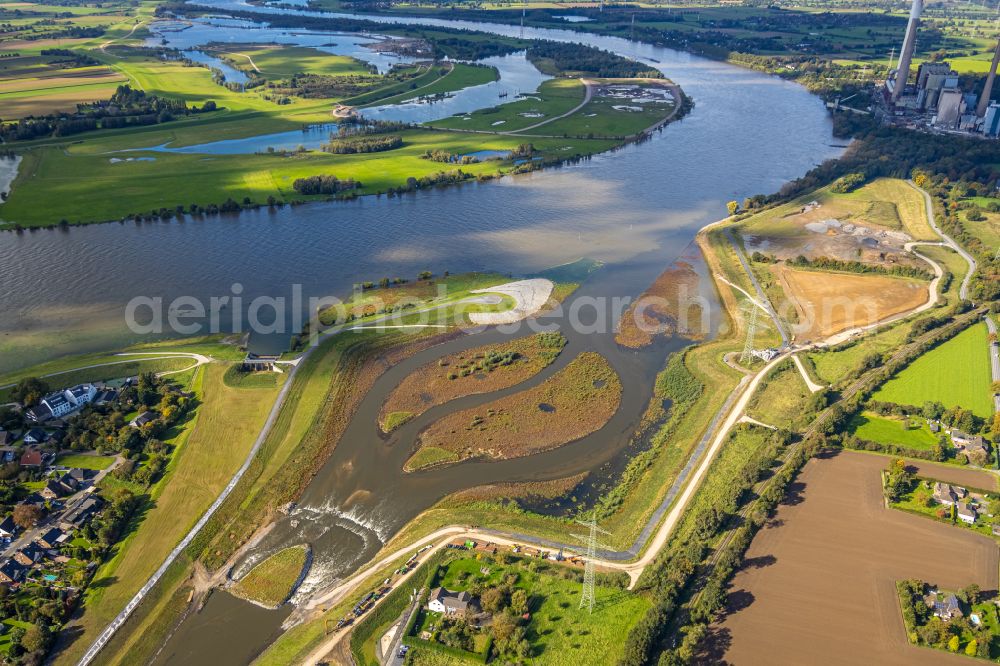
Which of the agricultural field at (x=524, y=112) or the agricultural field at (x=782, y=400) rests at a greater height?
the agricultural field at (x=524, y=112)

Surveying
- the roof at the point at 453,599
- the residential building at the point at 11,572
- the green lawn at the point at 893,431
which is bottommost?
the residential building at the point at 11,572

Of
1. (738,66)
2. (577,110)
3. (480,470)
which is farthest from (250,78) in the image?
(480,470)

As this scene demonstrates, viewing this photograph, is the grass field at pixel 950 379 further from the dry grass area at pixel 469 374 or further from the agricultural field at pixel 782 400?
the dry grass area at pixel 469 374

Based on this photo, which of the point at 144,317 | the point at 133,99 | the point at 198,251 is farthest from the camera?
the point at 133,99

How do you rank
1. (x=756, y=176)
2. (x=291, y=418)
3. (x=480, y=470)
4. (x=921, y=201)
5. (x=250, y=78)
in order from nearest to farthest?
1. (x=480, y=470)
2. (x=291, y=418)
3. (x=921, y=201)
4. (x=756, y=176)
5. (x=250, y=78)

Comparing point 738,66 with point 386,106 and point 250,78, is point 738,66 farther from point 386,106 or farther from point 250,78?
point 250,78

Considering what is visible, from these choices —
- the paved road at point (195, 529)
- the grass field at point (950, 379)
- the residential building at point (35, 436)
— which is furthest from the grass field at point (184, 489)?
the grass field at point (950, 379)
